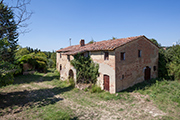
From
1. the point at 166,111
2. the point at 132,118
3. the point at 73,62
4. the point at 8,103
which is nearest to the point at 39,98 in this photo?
the point at 8,103

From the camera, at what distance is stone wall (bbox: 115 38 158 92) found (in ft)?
36.6

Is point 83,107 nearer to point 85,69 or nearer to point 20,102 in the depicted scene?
point 85,69

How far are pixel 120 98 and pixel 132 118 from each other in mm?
2938

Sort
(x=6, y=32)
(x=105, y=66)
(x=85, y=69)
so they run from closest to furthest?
(x=6, y=32), (x=105, y=66), (x=85, y=69)

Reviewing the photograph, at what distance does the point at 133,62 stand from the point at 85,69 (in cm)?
581

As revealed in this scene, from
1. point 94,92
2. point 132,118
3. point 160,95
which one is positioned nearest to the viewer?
point 132,118

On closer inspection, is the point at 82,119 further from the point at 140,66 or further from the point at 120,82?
the point at 140,66

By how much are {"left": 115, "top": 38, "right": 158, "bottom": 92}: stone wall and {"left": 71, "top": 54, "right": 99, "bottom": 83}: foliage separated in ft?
9.85

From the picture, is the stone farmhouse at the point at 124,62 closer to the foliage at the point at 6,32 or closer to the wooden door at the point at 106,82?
the wooden door at the point at 106,82

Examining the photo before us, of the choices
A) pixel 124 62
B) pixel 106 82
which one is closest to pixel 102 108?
pixel 106 82

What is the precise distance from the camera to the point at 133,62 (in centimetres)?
1226

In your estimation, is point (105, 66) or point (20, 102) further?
point (105, 66)

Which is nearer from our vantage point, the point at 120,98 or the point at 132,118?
the point at 132,118

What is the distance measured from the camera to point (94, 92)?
12.1 meters
